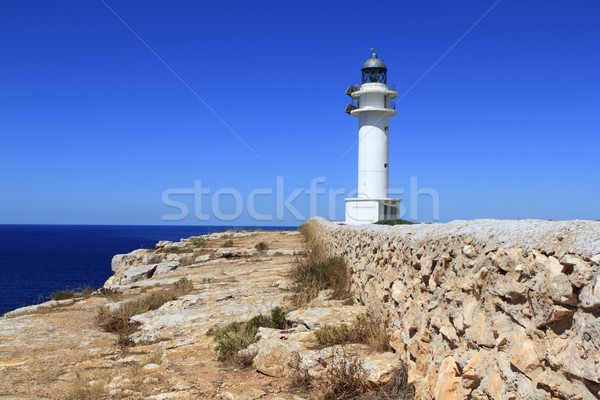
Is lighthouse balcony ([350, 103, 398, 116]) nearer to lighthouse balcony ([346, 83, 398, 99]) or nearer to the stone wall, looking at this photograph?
lighthouse balcony ([346, 83, 398, 99])

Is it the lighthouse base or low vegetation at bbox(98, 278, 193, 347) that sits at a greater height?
the lighthouse base

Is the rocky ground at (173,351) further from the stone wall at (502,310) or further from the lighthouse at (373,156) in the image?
the lighthouse at (373,156)

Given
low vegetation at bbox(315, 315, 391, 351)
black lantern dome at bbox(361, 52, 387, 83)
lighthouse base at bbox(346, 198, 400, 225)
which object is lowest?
low vegetation at bbox(315, 315, 391, 351)

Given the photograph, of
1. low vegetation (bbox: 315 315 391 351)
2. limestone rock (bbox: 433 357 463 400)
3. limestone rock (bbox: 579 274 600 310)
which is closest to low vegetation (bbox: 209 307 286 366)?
low vegetation (bbox: 315 315 391 351)

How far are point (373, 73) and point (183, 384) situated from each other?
100 ft

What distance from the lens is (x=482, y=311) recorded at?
138 inches

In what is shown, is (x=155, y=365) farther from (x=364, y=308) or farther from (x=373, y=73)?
(x=373, y=73)

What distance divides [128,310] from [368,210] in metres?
22.5

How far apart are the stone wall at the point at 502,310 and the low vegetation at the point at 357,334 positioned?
0.23 meters

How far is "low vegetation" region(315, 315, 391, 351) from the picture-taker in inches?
219

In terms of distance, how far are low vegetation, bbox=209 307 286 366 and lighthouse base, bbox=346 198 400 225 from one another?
893 inches

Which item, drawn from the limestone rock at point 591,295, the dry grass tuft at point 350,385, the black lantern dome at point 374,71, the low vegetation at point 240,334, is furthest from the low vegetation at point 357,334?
the black lantern dome at point 374,71

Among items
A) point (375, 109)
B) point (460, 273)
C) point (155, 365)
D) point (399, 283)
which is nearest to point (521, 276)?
point (460, 273)

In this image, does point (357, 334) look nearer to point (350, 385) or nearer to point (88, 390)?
point (350, 385)
